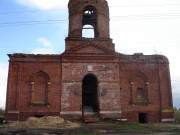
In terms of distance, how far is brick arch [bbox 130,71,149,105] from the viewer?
2534 cm

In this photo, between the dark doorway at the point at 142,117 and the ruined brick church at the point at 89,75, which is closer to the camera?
Answer: the ruined brick church at the point at 89,75

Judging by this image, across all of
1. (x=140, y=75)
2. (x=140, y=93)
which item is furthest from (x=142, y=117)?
(x=140, y=75)

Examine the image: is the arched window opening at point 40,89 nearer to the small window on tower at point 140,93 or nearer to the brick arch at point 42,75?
the brick arch at point 42,75

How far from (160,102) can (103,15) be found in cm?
923

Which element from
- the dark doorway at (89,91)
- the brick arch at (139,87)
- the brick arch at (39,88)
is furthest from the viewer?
the dark doorway at (89,91)

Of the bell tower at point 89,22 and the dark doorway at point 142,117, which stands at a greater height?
the bell tower at point 89,22

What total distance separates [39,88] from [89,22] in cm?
754

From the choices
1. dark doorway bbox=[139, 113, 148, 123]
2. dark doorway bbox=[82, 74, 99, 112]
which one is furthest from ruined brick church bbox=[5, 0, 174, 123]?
dark doorway bbox=[82, 74, 99, 112]

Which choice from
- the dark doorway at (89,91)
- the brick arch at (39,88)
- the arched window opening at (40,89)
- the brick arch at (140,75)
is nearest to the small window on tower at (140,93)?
the brick arch at (140,75)

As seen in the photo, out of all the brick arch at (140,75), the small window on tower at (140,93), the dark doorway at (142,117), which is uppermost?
the brick arch at (140,75)

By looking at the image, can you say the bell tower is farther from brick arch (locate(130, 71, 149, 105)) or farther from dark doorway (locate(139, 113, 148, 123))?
dark doorway (locate(139, 113, 148, 123))

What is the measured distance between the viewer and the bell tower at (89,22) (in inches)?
1027

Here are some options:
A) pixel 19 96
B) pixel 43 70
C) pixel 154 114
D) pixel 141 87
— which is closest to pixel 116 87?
pixel 141 87

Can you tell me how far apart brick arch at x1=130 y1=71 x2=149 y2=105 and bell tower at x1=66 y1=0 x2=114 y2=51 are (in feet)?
10.8
